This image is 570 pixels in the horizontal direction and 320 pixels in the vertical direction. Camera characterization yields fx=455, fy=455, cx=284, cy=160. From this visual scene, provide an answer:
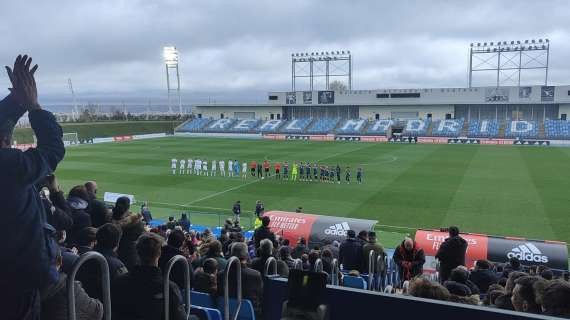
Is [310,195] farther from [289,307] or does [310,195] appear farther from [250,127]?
[250,127]

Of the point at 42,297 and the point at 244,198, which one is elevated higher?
the point at 42,297

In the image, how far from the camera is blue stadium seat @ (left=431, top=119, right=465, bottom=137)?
207ft

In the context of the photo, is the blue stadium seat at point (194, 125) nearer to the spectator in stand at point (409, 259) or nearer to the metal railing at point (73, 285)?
the spectator in stand at point (409, 259)

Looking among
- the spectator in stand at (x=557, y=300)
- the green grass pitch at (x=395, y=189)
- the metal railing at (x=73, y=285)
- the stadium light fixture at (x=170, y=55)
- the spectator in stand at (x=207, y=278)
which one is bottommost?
the green grass pitch at (x=395, y=189)

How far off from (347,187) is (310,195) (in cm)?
334

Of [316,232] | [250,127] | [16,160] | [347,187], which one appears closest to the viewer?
[16,160]

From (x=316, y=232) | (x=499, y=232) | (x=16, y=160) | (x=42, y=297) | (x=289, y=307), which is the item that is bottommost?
(x=499, y=232)

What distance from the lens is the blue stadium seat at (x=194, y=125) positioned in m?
78.4

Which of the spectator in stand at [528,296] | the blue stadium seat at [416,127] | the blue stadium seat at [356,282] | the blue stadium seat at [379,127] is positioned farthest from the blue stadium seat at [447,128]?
the spectator in stand at [528,296]

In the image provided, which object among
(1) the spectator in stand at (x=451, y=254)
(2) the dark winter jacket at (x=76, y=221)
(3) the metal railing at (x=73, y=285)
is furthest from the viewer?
(1) the spectator in stand at (x=451, y=254)

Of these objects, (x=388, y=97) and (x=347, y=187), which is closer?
(x=347, y=187)

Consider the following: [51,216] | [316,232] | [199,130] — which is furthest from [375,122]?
[51,216]

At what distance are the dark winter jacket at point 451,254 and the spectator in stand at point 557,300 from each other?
204 inches

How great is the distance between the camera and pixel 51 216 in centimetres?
599
